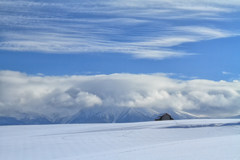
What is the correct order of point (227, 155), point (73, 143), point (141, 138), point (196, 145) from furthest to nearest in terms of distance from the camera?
point (141, 138)
point (73, 143)
point (196, 145)
point (227, 155)

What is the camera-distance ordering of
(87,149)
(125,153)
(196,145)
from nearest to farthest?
(125,153), (196,145), (87,149)

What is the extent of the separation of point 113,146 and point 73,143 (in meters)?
3.24

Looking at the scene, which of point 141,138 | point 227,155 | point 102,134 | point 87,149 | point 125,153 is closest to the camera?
point 227,155

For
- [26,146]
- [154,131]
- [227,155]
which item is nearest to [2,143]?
[26,146]

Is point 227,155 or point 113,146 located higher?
point 227,155

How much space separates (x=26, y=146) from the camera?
74.3ft

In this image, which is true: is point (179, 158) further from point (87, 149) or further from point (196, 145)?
point (87, 149)

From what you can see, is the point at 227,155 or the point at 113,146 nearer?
the point at 227,155

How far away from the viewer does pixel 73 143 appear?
23422 millimetres

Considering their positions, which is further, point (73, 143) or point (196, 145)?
point (73, 143)

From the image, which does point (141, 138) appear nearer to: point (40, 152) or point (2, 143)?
point (40, 152)

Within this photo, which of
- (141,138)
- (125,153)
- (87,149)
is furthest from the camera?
(141,138)

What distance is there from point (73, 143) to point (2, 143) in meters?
5.76

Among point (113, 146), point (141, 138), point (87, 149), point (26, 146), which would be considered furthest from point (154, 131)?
point (26, 146)
